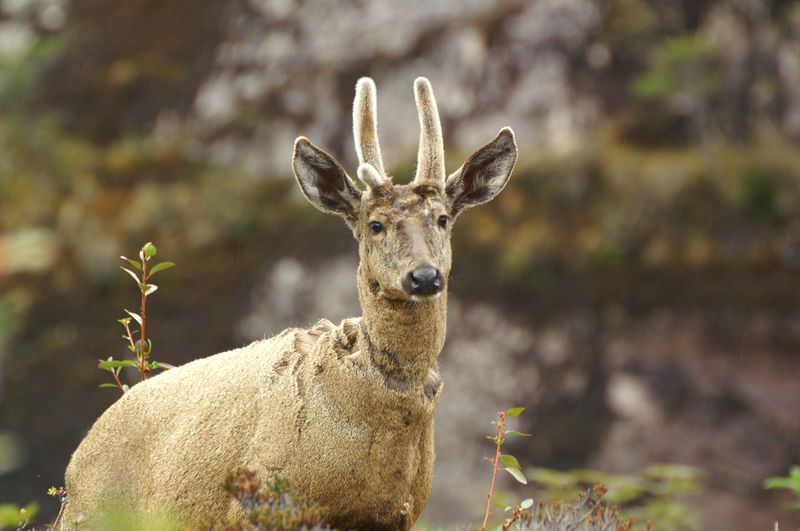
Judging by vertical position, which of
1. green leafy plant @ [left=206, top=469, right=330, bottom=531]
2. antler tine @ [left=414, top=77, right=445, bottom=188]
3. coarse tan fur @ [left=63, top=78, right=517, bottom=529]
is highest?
antler tine @ [left=414, top=77, right=445, bottom=188]

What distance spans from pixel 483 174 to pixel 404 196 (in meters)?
0.59

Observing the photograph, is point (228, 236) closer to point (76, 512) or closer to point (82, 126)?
point (82, 126)

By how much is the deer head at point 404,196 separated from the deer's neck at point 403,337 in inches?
2.7

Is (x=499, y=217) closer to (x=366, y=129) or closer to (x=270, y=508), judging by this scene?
(x=366, y=129)

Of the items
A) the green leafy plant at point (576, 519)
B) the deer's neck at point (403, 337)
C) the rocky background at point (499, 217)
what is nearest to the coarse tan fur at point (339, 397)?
the deer's neck at point (403, 337)

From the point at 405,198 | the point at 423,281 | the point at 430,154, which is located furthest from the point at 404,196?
the point at 423,281

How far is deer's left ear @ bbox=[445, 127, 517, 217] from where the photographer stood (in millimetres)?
5121

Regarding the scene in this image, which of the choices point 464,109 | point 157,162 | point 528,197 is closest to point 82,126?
point 157,162

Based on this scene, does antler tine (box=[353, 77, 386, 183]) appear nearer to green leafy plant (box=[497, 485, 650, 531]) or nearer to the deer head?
the deer head

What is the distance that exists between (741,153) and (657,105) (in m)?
1.67

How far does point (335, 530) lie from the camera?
4.25 metres

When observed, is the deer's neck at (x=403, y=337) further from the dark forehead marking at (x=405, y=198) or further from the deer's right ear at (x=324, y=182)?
the deer's right ear at (x=324, y=182)

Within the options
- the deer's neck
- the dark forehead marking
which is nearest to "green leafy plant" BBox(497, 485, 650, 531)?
the deer's neck

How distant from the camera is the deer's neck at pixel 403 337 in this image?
15.2ft
